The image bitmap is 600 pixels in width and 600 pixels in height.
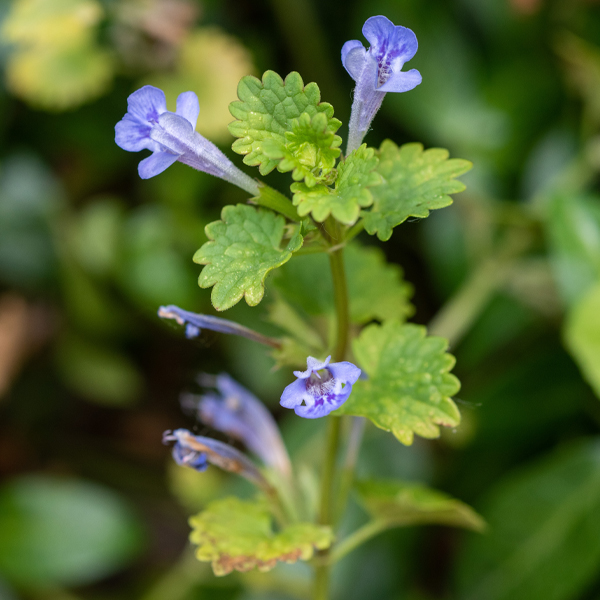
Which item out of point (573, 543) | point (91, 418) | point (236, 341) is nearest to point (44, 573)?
point (91, 418)

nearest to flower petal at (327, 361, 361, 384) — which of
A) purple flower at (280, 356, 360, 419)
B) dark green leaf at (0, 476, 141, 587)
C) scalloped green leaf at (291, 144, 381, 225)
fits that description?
purple flower at (280, 356, 360, 419)

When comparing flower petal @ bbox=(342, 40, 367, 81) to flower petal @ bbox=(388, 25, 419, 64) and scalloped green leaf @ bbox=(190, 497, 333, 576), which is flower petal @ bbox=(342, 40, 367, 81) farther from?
scalloped green leaf @ bbox=(190, 497, 333, 576)

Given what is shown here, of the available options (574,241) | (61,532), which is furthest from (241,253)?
(61,532)

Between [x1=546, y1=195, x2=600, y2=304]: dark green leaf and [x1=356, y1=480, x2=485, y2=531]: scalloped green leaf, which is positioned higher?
[x1=546, y1=195, x2=600, y2=304]: dark green leaf

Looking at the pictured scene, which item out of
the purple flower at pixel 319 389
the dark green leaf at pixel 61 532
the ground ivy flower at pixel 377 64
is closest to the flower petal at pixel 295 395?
the purple flower at pixel 319 389

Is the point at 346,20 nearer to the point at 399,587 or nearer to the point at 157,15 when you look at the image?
the point at 157,15

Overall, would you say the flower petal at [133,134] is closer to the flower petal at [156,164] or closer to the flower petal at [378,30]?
the flower petal at [156,164]
